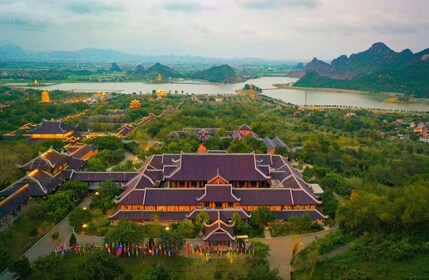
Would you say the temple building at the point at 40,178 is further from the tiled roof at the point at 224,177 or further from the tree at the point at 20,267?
the tree at the point at 20,267

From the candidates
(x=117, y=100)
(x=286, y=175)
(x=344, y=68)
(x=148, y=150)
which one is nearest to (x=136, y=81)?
(x=117, y=100)

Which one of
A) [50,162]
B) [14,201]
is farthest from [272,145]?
[14,201]

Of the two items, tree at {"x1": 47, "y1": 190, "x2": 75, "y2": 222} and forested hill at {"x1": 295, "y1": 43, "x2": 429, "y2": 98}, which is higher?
forested hill at {"x1": 295, "y1": 43, "x2": 429, "y2": 98}

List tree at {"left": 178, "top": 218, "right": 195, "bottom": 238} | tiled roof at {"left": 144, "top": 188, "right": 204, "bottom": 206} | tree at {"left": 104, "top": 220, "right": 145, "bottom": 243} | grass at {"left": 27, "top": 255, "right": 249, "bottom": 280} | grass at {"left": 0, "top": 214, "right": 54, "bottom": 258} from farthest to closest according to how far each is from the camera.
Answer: tiled roof at {"left": 144, "top": 188, "right": 204, "bottom": 206}, tree at {"left": 178, "top": 218, "right": 195, "bottom": 238}, grass at {"left": 0, "top": 214, "right": 54, "bottom": 258}, tree at {"left": 104, "top": 220, "right": 145, "bottom": 243}, grass at {"left": 27, "top": 255, "right": 249, "bottom": 280}

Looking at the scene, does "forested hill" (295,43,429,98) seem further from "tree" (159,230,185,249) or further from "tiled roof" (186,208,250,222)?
"tree" (159,230,185,249)

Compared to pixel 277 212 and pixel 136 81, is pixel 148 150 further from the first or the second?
pixel 136 81

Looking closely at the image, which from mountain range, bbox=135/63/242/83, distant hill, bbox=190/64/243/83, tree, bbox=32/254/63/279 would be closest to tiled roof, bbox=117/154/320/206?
tree, bbox=32/254/63/279

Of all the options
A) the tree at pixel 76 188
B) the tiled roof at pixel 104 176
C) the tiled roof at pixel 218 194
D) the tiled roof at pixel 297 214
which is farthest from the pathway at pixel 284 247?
the tree at pixel 76 188
